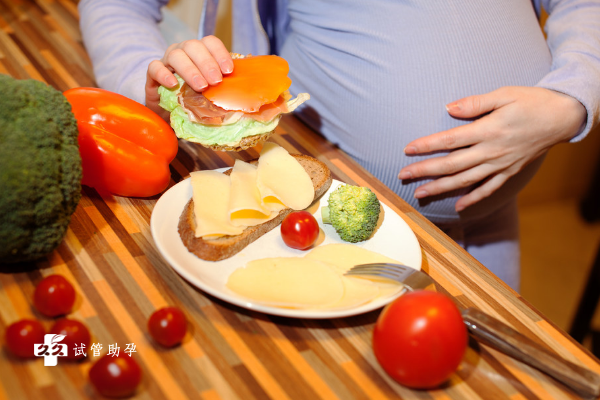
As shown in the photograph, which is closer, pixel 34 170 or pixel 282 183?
pixel 34 170

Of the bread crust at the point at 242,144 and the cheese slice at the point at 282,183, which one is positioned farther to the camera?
the bread crust at the point at 242,144

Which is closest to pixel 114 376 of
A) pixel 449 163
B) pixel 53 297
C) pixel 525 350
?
pixel 53 297

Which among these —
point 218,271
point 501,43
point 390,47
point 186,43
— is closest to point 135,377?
point 218,271

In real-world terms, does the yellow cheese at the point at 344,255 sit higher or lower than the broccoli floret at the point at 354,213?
lower

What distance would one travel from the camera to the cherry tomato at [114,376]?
2.64ft

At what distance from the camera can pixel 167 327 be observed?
917mm

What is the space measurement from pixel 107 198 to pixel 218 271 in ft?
1.43

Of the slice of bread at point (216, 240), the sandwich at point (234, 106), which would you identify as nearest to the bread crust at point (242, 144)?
the sandwich at point (234, 106)

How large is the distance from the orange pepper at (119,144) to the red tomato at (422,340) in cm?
76

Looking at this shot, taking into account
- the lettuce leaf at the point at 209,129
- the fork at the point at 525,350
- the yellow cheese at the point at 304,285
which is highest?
the lettuce leaf at the point at 209,129

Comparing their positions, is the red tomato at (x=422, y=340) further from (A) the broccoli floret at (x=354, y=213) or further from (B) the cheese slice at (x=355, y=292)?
(A) the broccoli floret at (x=354, y=213)

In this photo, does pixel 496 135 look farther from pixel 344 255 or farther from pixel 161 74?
pixel 161 74

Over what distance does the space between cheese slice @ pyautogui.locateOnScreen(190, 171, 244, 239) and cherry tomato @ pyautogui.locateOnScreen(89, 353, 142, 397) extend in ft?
1.17

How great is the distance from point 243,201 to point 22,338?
0.55m
